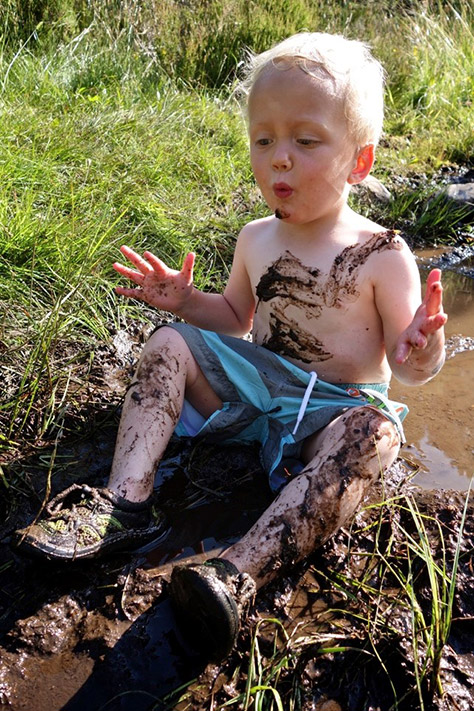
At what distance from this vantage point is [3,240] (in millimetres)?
2871

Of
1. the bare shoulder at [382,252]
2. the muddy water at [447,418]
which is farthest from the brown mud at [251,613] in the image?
the bare shoulder at [382,252]

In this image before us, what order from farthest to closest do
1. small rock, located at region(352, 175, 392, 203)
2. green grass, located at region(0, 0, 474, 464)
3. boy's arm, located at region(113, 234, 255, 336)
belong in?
small rock, located at region(352, 175, 392, 203), green grass, located at region(0, 0, 474, 464), boy's arm, located at region(113, 234, 255, 336)

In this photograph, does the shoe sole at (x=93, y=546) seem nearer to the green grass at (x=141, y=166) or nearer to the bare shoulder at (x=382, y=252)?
the green grass at (x=141, y=166)

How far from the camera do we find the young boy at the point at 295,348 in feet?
6.28

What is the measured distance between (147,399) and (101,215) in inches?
55.4

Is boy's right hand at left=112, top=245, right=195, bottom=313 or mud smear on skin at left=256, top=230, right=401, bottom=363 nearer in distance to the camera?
mud smear on skin at left=256, top=230, right=401, bottom=363

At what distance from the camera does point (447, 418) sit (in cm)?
280

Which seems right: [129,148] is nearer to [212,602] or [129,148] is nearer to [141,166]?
[141,166]

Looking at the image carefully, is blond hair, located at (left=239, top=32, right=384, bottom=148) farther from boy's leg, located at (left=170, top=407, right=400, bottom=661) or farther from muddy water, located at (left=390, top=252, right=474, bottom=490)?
muddy water, located at (left=390, top=252, right=474, bottom=490)

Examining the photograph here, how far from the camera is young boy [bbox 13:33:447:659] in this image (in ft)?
6.28

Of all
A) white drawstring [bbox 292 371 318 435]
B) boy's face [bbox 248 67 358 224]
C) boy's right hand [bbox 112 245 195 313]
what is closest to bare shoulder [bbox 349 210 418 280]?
boy's face [bbox 248 67 358 224]

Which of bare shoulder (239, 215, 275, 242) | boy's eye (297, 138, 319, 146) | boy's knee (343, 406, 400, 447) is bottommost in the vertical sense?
boy's knee (343, 406, 400, 447)

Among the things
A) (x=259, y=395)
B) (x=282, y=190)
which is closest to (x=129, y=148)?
(x=282, y=190)

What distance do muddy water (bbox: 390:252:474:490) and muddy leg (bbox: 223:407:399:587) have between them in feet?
1.46
